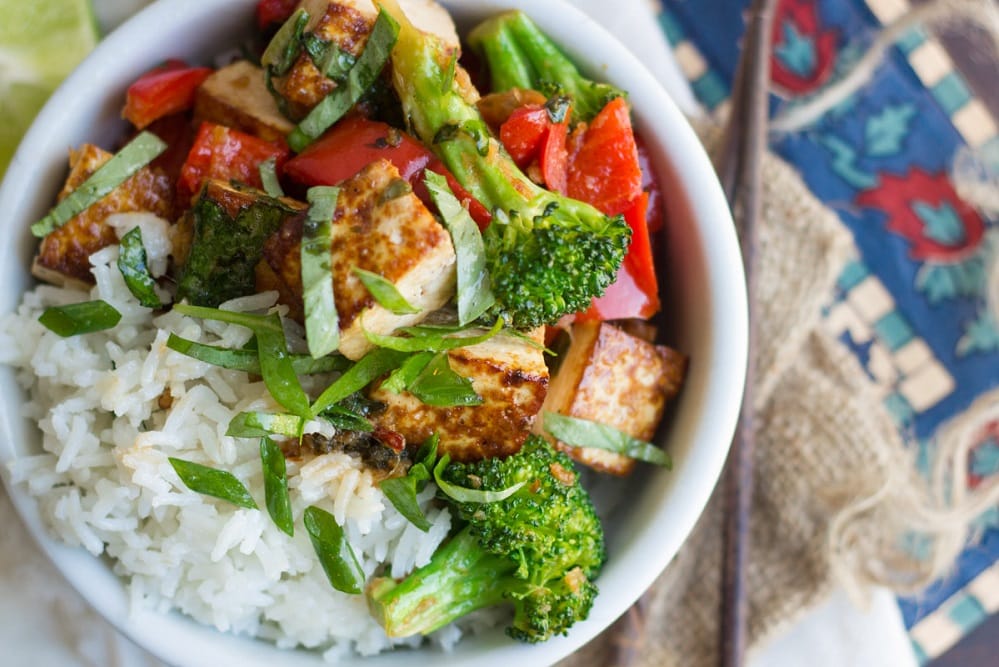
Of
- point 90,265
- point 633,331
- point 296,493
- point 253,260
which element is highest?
point 90,265

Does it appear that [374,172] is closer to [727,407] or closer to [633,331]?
[633,331]

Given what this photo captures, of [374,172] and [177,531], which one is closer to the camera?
[374,172]

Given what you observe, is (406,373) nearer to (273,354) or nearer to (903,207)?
(273,354)

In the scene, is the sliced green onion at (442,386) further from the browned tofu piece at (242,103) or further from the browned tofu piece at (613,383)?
the browned tofu piece at (242,103)

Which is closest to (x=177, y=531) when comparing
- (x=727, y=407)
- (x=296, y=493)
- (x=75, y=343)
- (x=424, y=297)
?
(x=296, y=493)

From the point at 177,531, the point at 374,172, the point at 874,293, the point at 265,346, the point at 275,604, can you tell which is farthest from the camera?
the point at 874,293

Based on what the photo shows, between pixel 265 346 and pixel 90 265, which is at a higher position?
pixel 90 265

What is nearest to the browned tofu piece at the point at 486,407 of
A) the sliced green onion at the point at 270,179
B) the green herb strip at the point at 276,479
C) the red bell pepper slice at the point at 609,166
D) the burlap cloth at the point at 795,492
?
the green herb strip at the point at 276,479
